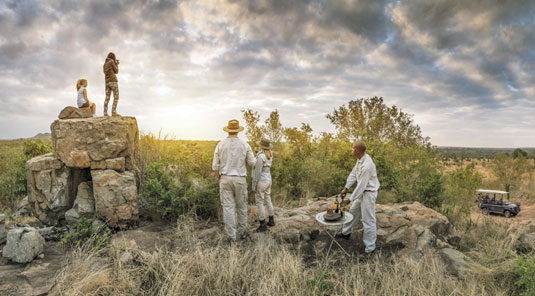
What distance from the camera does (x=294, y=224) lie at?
21.1 ft

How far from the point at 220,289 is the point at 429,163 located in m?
9.63

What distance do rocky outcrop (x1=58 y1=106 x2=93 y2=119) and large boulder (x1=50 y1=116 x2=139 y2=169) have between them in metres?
0.45

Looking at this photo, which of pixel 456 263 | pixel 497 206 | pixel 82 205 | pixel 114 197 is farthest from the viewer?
pixel 497 206

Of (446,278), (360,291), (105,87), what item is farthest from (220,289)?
(105,87)

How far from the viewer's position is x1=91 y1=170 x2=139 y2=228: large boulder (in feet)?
21.5

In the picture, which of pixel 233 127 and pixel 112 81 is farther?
pixel 112 81

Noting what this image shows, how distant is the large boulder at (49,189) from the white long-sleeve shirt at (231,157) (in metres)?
4.39

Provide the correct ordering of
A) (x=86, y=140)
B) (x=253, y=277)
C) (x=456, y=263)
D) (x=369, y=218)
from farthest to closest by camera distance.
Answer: (x=86, y=140) < (x=369, y=218) < (x=456, y=263) < (x=253, y=277)

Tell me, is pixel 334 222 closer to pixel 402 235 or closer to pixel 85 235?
pixel 402 235

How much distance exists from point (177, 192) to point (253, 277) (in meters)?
3.75

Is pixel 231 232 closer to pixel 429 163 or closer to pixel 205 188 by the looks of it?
pixel 205 188

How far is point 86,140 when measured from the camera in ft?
22.5

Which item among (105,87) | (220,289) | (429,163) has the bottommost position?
(220,289)

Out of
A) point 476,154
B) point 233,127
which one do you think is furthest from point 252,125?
point 476,154
